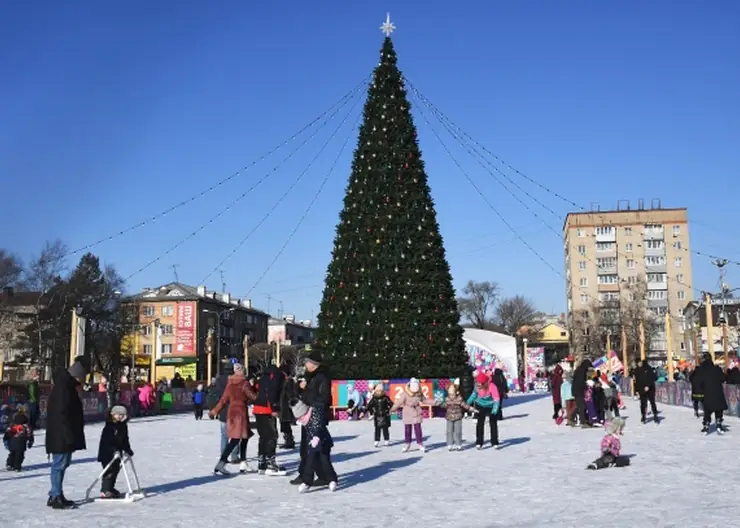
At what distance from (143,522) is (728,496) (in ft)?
21.5

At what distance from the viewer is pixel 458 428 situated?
53.6 feet

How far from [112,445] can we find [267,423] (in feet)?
9.90

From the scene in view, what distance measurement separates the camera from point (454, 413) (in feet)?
52.6

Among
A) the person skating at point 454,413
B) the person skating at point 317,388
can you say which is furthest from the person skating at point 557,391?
the person skating at point 317,388

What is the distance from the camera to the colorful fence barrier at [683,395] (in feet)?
77.2

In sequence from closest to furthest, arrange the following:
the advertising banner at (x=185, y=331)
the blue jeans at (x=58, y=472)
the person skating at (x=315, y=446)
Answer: the blue jeans at (x=58, y=472), the person skating at (x=315, y=446), the advertising banner at (x=185, y=331)

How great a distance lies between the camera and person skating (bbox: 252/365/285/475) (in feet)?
40.7

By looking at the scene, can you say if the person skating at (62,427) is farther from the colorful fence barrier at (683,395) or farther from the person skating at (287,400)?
the colorful fence barrier at (683,395)

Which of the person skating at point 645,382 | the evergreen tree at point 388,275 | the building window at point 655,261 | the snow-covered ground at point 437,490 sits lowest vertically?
the snow-covered ground at point 437,490

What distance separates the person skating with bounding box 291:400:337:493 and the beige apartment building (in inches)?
3689

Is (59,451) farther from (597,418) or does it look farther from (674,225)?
(674,225)

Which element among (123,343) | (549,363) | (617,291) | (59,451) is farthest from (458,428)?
(549,363)

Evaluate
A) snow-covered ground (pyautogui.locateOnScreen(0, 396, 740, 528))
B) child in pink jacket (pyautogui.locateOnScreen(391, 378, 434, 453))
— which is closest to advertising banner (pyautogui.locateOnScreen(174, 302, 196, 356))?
snow-covered ground (pyautogui.locateOnScreen(0, 396, 740, 528))

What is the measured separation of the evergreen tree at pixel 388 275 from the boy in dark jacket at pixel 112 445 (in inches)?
683
